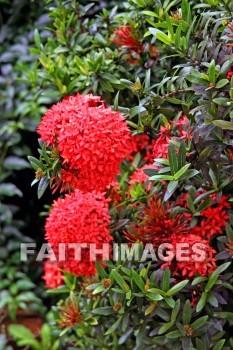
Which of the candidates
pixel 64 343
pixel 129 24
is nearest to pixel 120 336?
pixel 64 343

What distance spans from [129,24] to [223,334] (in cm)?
86

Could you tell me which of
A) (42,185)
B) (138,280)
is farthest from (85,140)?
(138,280)

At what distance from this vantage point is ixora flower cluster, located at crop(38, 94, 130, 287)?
127 cm

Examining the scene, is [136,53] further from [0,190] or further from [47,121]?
[0,190]

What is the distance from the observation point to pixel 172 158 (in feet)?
4.30

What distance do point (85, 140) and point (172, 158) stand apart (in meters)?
0.19

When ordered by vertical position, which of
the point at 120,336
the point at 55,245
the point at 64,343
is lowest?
the point at 64,343

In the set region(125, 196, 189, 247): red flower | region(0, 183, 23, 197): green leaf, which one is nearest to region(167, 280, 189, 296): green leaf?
region(125, 196, 189, 247): red flower

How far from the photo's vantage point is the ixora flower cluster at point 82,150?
127 cm

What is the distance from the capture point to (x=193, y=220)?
1.50 m

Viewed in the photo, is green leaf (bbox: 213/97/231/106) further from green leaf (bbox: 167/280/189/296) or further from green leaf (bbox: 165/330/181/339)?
green leaf (bbox: 165/330/181/339)

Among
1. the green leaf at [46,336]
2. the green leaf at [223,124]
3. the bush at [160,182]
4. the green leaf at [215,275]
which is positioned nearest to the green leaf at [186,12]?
the bush at [160,182]

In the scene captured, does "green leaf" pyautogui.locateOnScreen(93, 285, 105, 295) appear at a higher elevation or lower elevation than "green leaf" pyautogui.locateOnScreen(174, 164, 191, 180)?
lower

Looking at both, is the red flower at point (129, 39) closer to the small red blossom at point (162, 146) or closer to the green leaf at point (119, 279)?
the small red blossom at point (162, 146)
